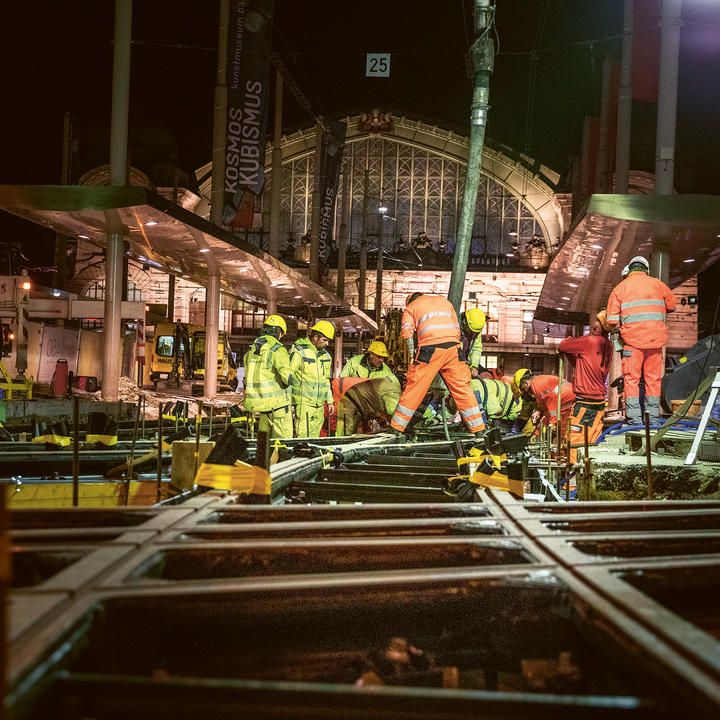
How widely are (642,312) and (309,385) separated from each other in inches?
205

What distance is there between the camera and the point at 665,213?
9219 mm

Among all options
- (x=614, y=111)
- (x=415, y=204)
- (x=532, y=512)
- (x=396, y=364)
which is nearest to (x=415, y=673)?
(x=532, y=512)

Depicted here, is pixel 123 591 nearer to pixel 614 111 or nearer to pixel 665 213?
pixel 665 213

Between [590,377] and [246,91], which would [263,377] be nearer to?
[590,377]

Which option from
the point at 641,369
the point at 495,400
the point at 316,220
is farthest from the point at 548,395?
the point at 316,220

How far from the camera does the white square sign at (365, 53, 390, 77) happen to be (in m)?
17.2

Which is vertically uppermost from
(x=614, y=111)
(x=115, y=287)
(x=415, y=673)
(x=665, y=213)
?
(x=614, y=111)

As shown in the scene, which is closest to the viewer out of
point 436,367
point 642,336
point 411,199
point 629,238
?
point 436,367

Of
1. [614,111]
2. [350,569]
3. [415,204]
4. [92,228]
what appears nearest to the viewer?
[350,569]

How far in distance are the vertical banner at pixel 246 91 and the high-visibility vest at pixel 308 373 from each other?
23.2 feet

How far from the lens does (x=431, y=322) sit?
7598mm

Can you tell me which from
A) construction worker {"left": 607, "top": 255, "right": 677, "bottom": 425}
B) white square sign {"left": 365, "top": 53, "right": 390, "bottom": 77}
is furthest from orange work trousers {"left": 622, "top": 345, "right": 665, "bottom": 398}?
white square sign {"left": 365, "top": 53, "right": 390, "bottom": 77}

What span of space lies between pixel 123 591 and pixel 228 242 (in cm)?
1335

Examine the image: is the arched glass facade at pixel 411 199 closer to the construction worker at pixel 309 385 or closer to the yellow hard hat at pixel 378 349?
the yellow hard hat at pixel 378 349
